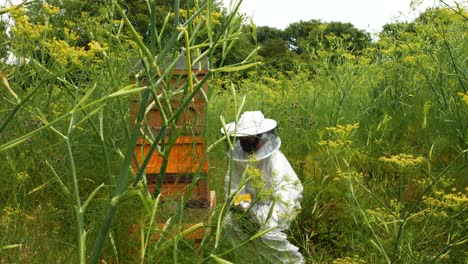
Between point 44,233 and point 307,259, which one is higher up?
point 44,233

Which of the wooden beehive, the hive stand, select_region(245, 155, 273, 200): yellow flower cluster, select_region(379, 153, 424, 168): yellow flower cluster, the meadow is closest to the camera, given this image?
the meadow

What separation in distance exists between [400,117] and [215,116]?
5.75 feet

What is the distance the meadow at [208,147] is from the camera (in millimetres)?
1970

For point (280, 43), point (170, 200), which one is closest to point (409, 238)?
point (170, 200)

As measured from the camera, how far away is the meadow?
197cm

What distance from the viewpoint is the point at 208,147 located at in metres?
2.65

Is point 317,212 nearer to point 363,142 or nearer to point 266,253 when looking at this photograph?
point 266,253

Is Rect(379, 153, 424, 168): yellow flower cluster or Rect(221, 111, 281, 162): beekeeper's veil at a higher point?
Rect(379, 153, 424, 168): yellow flower cluster

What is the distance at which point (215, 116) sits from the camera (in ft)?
15.6

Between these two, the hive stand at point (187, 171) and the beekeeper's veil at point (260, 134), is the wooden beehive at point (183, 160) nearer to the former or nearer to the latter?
the hive stand at point (187, 171)

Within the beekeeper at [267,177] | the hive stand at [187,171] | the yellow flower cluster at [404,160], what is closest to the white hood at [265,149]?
the beekeeper at [267,177]

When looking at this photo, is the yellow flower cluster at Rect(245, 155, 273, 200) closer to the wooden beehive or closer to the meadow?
the meadow

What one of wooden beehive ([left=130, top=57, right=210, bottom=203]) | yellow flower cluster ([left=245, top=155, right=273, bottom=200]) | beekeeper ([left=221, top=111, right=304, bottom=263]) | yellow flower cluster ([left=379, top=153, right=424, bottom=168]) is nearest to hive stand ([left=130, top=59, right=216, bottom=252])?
wooden beehive ([left=130, top=57, right=210, bottom=203])

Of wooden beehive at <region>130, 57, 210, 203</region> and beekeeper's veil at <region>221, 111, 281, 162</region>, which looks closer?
wooden beehive at <region>130, 57, 210, 203</region>
